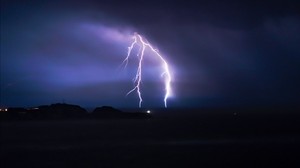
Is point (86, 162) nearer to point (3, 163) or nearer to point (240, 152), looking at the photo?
point (3, 163)

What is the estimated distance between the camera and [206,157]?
52.7 m

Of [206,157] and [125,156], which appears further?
[125,156]

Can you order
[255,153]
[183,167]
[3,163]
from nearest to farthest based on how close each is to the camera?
[183,167], [3,163], [255,153]

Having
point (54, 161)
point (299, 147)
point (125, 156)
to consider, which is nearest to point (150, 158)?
point (125, 156)

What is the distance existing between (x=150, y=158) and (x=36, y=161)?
546 inches

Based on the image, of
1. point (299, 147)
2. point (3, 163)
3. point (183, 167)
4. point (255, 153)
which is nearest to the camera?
point (183, 167)

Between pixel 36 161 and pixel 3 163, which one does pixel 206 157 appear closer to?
pixel 36 161

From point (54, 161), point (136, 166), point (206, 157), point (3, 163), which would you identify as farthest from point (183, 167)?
point (3, 163)

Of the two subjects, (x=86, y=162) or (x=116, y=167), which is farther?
(x=86, y=162)

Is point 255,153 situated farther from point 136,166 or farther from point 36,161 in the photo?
point 36,161

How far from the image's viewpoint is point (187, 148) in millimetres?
64000

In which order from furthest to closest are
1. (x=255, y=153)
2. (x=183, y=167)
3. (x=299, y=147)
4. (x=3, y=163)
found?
(x=299, y=147), (x=255, y=153), (x=3, y=163), (x=183, y=167)

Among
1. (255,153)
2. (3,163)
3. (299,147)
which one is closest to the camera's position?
(3,163)

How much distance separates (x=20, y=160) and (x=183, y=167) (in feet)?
71.7
